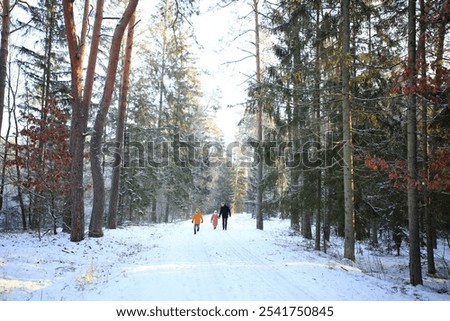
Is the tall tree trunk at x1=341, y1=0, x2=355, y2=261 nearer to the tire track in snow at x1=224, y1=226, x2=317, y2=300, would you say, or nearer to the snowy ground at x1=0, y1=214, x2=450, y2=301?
the snowy ground at x1=0, y1=214, x2=450, y2=301

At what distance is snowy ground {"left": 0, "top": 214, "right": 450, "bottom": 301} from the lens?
5816 mm

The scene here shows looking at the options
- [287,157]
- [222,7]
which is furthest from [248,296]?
[222,7]

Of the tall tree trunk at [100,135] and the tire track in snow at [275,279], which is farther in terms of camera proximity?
the tall tree trunk at [100,135]

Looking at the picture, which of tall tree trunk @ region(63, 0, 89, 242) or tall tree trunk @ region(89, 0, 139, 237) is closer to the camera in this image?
tall tree trunk @ region(63, 0, 89, 242)

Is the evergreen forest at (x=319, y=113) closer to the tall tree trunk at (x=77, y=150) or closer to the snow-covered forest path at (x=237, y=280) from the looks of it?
the tall tree trunk at (x=77, y=150)

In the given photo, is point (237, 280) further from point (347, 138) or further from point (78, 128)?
point (78, 128)

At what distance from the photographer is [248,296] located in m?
5.62

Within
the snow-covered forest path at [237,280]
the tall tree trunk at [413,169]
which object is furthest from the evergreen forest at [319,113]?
the snow-covered forest path at [237,280]

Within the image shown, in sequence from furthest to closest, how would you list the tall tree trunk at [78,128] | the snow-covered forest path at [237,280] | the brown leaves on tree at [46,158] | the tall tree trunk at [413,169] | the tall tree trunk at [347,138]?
1. the brown leaves on tree at [46,158]
2. the tall tree trunk at [78,128]
3. the tall tree trunk at [347,138]
4. the tall tree trunk at [413,169]
5. the snow-covered forest path at [237,280]

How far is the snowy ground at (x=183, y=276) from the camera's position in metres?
5.82

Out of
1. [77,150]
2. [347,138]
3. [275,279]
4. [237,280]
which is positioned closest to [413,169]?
[347,138]

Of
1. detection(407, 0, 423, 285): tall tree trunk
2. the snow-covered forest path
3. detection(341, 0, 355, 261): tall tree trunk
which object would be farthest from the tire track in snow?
detection(407, 0, 423, 285): tall tree trunk

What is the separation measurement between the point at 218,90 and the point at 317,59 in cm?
2085

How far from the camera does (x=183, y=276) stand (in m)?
7.01
